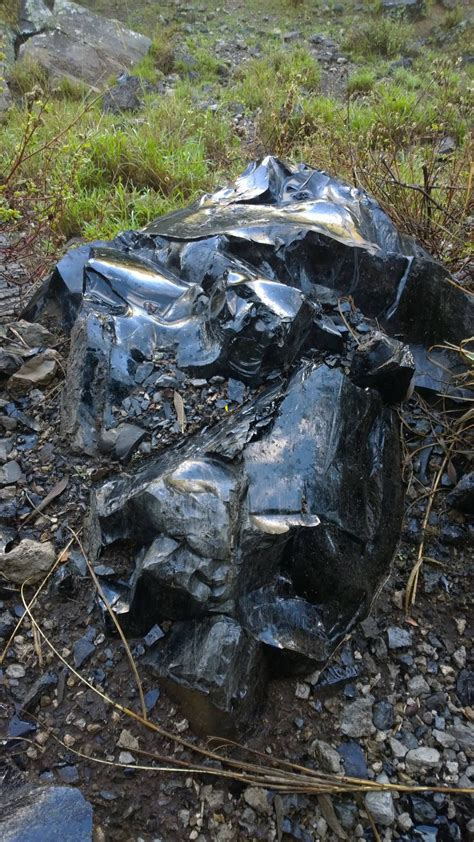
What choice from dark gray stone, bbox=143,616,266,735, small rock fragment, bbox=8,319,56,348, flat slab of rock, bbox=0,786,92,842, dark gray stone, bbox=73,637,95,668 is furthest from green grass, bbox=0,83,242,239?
flat slab of rock, bbox=0,786,92,842

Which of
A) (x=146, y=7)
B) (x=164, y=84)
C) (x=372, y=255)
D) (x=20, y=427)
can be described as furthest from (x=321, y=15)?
(x=20, y=427)

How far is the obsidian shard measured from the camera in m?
1.57

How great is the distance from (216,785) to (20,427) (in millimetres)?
1272

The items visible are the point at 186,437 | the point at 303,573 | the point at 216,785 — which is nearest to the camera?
the point at 216,785

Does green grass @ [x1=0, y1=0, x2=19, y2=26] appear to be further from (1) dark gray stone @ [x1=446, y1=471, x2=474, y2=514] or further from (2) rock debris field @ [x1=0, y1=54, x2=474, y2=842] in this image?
(1) dark gray stone @ [x1=446, y1=471, x2=474, y2=514]

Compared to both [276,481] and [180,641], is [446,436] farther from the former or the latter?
[180,641]

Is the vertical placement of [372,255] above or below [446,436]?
above

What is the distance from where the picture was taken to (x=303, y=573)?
1.67 m

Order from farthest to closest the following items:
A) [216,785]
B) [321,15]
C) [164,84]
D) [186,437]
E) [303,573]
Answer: [321,15], [164,84], [186,437], [303,573], [216,785]

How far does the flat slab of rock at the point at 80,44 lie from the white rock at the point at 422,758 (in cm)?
635

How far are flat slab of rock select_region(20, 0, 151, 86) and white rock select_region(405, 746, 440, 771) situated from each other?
6348 millimetres

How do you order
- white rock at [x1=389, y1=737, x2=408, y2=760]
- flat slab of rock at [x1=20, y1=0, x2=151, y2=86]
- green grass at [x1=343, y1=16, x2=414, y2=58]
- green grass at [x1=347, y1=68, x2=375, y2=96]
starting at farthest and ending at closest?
green grass at [x1=343, y1=16, x2=414, y2=58]
flat slab of rock at [x1=20, y1=0, x2=151, y2=86]
green grass at [x1=347, y1=68, x2=375, y2=96]
white rock at [x1=389, y1=737, x2=408, y2=760]

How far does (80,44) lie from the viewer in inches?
261

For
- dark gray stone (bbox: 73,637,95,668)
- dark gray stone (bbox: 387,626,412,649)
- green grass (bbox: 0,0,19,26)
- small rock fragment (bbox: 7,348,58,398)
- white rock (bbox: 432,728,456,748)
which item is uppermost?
green grass (bbox: 0,0,19,26)
